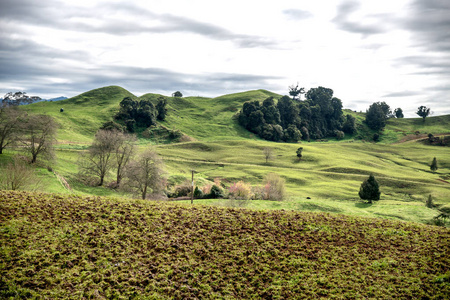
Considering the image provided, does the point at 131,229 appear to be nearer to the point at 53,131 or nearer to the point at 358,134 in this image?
the point at 53,131

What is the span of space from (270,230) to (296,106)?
172580 millimetres

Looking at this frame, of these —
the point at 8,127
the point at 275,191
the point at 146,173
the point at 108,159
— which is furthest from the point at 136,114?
the point at 275,191

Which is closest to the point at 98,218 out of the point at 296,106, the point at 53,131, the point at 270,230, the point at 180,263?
the point at 180,263

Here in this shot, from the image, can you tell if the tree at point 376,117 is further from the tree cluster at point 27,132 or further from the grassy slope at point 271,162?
the tree cluster at point 27,132

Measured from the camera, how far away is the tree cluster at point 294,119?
153250mm

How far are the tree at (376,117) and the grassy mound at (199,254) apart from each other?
18484cm

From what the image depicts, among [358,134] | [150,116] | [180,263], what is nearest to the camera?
[180,263]

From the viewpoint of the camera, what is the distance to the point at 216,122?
165375 mm

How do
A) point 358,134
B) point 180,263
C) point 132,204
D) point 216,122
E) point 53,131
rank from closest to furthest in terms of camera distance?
point 180,263 < point 132,204 < point 53,131 < point 216,122 < point 358,134

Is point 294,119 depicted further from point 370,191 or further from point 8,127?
point 8,127

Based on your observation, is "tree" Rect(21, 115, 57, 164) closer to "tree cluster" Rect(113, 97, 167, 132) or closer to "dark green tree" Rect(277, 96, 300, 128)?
"tree cluster" Rect(113, 97, 167, 132)

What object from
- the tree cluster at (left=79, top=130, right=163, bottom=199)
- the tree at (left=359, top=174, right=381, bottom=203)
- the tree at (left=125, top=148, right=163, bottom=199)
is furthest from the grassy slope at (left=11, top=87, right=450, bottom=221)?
the tree at (left=125, top=148, right=163, bottom=199)

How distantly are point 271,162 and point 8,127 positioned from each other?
71665 mm

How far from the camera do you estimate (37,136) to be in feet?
168
